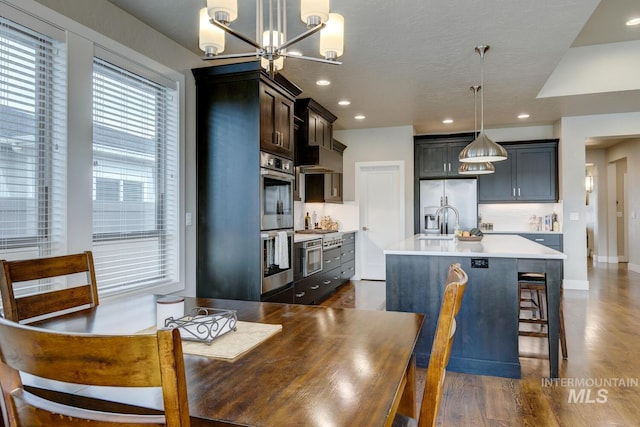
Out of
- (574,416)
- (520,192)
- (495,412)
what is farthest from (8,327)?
(520,192)

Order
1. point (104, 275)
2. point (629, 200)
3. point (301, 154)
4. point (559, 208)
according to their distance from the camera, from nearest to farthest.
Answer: point (104, 275), point (301, 154), point (559, 208), point (629, 200)

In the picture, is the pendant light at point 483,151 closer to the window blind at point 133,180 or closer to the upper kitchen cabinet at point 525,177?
the window blind at point 133,180

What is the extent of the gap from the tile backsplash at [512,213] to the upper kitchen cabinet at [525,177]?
0.29m

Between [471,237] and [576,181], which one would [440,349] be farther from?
[576,181]

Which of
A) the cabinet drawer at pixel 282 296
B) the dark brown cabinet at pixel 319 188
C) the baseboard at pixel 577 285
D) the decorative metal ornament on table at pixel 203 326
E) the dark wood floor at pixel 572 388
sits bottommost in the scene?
the dark wood floor at pixel 572 388

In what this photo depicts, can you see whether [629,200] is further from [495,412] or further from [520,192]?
[495,412]

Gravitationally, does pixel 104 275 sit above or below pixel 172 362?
below

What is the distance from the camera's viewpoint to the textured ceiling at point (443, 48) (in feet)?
9.48

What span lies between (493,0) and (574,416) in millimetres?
2761

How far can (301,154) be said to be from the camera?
514 centimetres

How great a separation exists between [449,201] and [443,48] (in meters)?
3.46

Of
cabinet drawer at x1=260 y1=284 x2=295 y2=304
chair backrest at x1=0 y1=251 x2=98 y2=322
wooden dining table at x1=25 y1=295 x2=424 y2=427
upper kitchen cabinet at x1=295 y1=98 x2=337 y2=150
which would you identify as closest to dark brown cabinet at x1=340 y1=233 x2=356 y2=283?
upper kitchen cabinet at x1=295 y1=98 x2=337 y2=150
